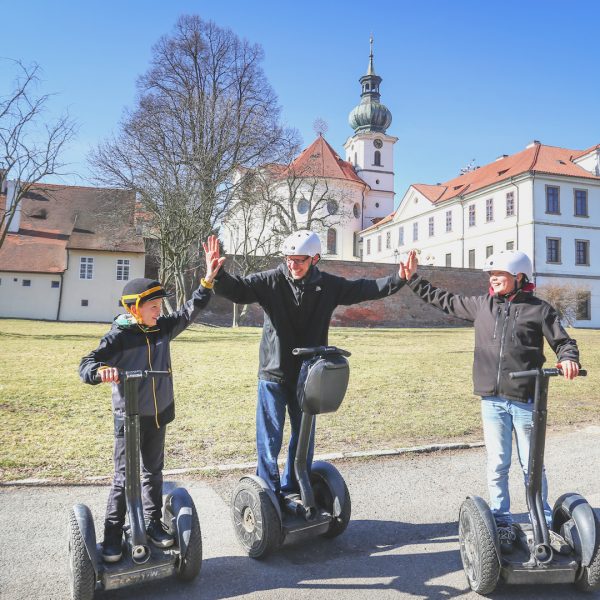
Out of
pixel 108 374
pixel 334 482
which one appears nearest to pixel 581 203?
pixel 334 482

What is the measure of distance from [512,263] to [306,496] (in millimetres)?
1992

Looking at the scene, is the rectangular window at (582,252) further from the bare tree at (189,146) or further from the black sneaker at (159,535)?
the black sneaker at (159,535)

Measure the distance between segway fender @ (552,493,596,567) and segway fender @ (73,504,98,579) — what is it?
101 inches

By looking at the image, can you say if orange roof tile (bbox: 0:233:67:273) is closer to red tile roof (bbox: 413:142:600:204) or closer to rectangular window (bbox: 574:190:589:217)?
red tile roof (bbox: 413:142:600:204)

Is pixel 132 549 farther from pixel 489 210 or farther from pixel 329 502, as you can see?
pixel 489 210

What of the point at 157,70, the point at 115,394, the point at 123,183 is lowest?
the point at 115,394

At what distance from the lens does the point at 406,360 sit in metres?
14.7

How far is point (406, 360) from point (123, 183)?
15394mm

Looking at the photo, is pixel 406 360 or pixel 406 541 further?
pixel 406 360

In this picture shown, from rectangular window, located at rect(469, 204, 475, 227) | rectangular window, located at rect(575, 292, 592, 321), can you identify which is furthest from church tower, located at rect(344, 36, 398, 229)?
rectangular window, located at rect(575, 292, 592, 321)

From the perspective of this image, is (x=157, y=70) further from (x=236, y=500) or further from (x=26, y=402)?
(x=236, y=500)

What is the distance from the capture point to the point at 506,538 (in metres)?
3.13

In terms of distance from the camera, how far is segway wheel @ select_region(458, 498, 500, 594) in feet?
9.71

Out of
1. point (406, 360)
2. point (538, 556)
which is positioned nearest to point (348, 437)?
point (538, 556)
